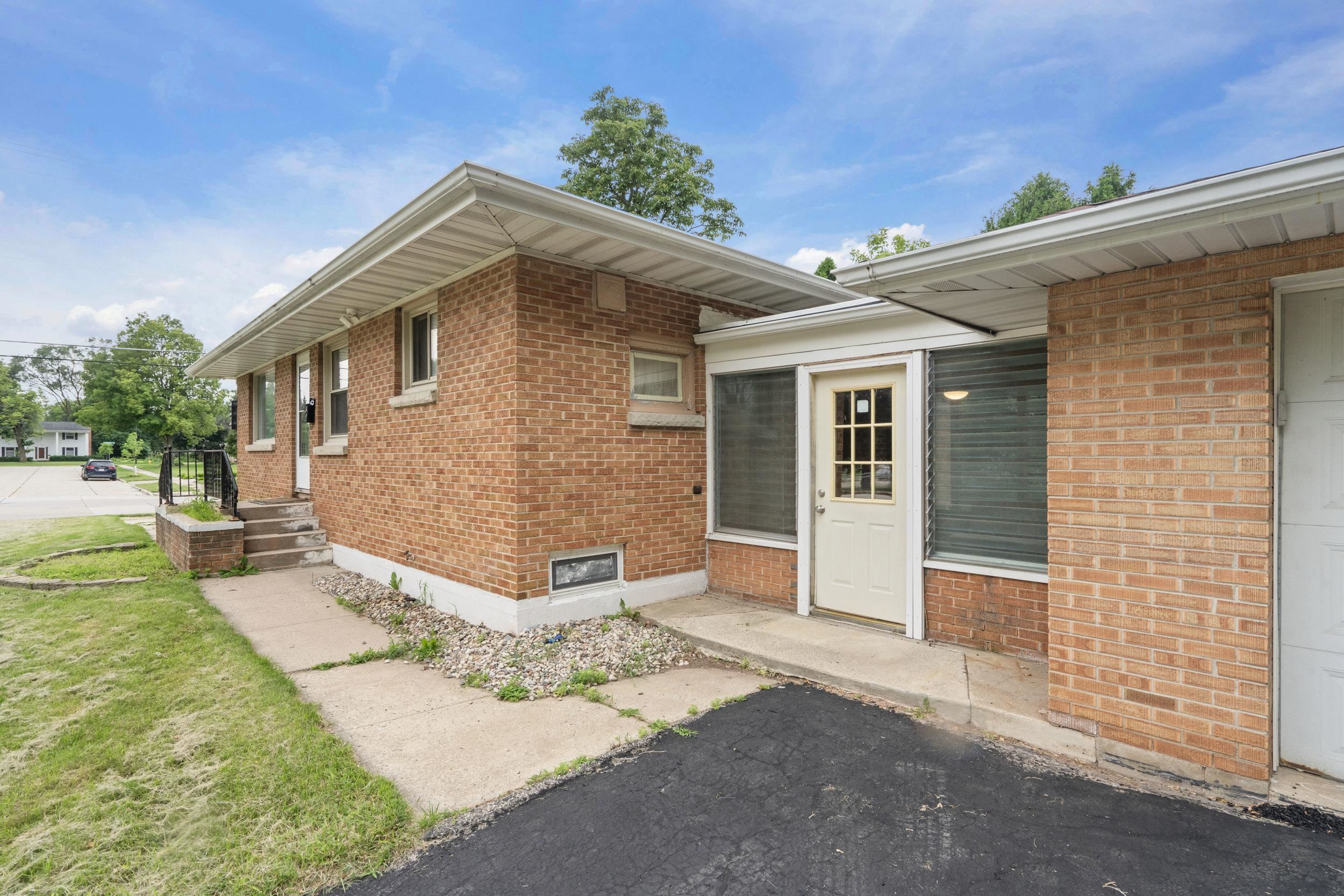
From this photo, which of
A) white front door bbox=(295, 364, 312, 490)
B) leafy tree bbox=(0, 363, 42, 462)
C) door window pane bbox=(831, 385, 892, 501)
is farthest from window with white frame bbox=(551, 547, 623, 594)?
leafy tree bbox=(0, 363, 42, 462)

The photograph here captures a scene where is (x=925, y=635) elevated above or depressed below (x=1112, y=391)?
below

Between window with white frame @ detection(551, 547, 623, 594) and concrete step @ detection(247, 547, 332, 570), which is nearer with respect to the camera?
window with white frame @ detection(551, 547, 623, 594)

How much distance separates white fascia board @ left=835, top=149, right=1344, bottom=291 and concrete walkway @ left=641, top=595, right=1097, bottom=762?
2.34 meters

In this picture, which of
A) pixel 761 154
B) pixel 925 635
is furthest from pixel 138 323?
pixel 925 635

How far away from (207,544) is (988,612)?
28.1 feet

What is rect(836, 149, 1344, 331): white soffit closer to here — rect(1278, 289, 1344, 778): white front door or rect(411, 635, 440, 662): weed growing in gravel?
rect(1278, 289, 1344, 778): white front door

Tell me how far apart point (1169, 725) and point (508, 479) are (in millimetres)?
4329

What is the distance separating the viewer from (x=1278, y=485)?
2.73 metres

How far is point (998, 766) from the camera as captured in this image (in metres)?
2.92

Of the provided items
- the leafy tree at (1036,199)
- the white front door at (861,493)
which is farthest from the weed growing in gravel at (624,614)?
the leafy tree at (1036,199)

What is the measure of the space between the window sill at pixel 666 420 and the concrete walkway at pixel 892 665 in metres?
1.73

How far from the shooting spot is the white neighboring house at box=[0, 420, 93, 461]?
65.7 meters

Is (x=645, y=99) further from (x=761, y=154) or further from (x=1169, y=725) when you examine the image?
(x=1169, y=725)

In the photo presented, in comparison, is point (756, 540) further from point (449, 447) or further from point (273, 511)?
point (273, 511)
